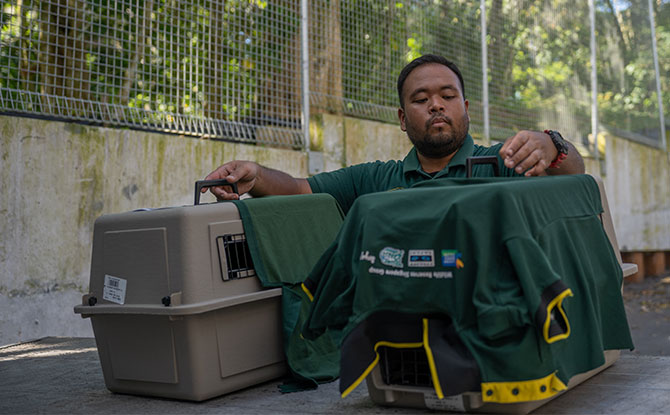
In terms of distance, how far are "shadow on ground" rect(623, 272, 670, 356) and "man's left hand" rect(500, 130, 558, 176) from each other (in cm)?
376

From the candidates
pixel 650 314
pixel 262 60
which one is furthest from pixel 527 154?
pixel 650 314

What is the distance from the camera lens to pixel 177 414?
214 centimetres

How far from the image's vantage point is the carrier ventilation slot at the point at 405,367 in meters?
1.99

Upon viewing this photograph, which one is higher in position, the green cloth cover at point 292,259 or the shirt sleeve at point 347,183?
the shirt sleeve at point 347,183

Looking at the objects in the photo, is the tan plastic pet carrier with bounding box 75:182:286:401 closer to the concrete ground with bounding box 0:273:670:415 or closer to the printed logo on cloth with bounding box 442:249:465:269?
the concrete ground with bounding box 0:273:670:415

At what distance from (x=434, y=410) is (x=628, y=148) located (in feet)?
30.2

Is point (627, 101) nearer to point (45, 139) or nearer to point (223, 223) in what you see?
point (45, 139)

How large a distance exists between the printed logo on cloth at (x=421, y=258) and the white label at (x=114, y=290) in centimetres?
105

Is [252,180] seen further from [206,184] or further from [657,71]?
[657,71]

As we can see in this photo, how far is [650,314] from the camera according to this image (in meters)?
7.67

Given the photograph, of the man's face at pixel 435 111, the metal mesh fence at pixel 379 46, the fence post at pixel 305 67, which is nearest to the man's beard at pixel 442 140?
the man's face at pixel 435 111

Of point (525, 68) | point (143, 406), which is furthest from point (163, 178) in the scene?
point (525, 68)

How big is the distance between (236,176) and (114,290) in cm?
71

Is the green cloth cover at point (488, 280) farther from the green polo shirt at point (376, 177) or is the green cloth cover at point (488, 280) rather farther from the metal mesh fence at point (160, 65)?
the metal mesh fence at point (160, 65)
